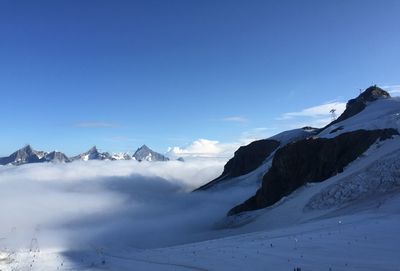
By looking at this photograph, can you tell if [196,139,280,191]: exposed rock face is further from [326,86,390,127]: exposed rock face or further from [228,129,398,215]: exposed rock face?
[228,129,398,215]: exposed rock face

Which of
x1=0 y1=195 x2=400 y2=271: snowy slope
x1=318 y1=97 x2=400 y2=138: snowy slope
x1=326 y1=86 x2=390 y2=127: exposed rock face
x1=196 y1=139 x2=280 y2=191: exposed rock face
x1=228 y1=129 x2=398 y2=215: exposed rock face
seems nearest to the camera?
x1=0 y1=195 x2=400 y2=271: snowy slope

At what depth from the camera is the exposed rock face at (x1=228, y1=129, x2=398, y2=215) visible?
2650 inches

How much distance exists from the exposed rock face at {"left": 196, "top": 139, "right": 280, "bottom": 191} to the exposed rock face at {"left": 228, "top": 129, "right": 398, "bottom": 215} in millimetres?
66628

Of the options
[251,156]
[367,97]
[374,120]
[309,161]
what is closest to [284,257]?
[374,120]

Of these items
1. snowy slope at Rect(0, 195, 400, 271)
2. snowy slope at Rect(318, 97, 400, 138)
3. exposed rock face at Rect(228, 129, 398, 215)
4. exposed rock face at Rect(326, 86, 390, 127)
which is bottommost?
snowy slope at Rect(0, 195, 400, 271)

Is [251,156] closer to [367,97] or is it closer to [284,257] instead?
[367,97]

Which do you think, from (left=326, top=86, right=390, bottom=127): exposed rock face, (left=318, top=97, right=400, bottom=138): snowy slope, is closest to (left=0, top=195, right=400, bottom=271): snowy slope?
(left=318, top=97, right=400, bottom=138): snowy slope

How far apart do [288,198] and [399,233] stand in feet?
133

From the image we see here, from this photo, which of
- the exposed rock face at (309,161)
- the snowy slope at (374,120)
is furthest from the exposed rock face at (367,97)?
the exposed rock face at (309,161)

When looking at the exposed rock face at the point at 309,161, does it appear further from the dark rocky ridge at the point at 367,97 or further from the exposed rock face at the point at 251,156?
the exposed rock face at the point at 251,156

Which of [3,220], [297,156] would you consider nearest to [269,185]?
[297,156]

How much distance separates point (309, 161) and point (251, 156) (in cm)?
8337

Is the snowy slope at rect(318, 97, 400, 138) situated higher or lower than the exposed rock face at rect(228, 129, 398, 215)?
higher

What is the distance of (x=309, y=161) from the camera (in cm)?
7994
